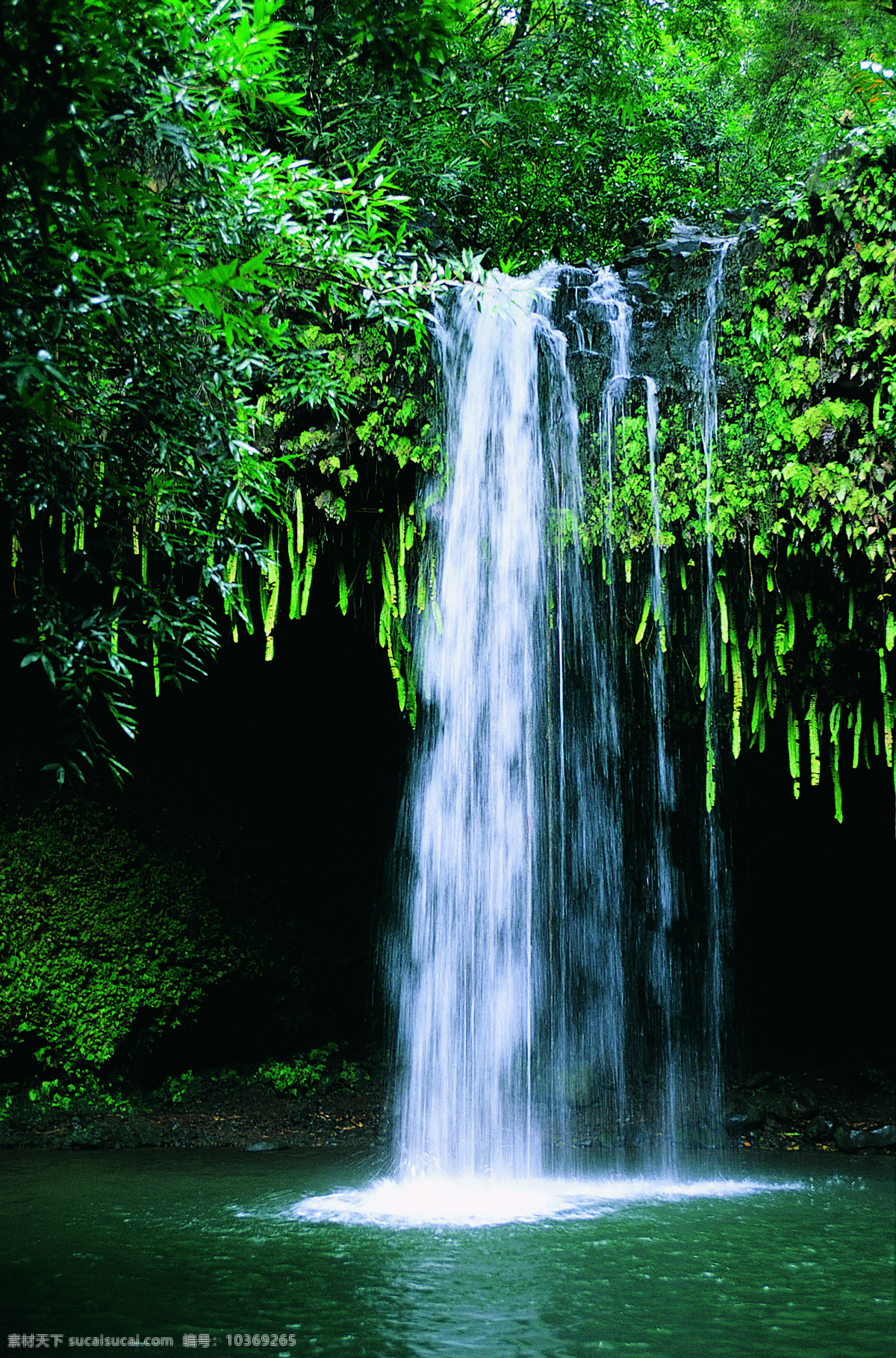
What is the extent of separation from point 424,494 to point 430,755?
6.31ft

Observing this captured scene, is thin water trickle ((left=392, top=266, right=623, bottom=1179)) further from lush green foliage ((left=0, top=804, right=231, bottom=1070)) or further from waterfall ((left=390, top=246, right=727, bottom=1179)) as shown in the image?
lush green foliage ((left=0, top=804, right=231, bottom=1070))

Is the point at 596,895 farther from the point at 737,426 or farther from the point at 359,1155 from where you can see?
the point at 737,426

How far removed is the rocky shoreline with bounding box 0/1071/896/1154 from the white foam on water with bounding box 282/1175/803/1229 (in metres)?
1.38

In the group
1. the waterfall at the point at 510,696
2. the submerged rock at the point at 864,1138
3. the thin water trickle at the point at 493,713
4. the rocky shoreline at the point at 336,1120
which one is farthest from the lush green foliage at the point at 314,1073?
the submerged rock at the point at 864,1138

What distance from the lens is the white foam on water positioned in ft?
16.8

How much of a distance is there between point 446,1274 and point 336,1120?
13.3 ft

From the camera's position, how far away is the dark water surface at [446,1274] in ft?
11.2

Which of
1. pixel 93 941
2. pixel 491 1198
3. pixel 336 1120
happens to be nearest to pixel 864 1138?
pixel 491 1198

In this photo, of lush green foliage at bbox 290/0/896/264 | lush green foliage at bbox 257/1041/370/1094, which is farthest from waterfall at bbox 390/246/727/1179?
lush green foliage at bbox 290/0/896/264

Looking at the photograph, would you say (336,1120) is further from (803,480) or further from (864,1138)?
(803,480)

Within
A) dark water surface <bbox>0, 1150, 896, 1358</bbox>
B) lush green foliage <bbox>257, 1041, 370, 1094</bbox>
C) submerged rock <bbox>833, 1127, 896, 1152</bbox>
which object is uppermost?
lush green foliage <bbox>257, 1041, 370, 1094</bbox>

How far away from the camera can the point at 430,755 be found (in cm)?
730

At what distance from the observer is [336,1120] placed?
792 cm

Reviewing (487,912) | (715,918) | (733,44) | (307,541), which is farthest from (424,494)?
(733,44)
